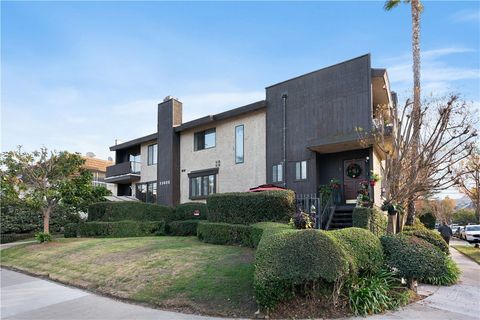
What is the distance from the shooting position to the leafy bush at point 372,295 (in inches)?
289

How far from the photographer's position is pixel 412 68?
18344 mm

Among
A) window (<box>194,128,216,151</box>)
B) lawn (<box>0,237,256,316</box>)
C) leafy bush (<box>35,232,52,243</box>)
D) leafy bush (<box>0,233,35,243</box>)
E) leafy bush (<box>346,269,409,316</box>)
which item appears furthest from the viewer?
window (<box>194,128,216,151</box>)

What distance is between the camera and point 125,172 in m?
30.3

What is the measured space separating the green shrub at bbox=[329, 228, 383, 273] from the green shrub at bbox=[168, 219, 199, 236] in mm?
10501

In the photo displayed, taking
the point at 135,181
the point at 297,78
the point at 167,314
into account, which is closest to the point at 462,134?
the point at 297,78

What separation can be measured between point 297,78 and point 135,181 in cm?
1692

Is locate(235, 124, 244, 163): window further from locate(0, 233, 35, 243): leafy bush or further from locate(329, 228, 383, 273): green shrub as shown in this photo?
locate(0, 233, 35, 243): leafy bush

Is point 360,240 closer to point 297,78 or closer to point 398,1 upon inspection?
point 297,78

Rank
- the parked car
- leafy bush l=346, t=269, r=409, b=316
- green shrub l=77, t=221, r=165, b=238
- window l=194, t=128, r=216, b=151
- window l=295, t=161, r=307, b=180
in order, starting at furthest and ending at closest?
1. the parked car
2. window l=194, t=128, r=216, b=151
3. green shrub l=77, t=221, r=165, b=238
4. window l=295, t=161, r=307, b=180
5. leafy bush l=346, t=269, r=409, b=316

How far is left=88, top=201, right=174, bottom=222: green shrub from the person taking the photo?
20097 mm

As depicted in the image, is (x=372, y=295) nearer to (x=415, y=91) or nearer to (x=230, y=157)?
(x=415, y=91)

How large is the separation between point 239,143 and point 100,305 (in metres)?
14.6

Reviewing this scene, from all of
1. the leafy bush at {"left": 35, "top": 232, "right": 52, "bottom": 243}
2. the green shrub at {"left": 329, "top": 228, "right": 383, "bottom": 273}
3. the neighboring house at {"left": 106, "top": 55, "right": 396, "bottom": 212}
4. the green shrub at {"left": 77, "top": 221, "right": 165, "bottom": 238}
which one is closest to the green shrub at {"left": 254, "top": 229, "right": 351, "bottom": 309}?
the green shrub at {"left": 329, "top": 228, "right": 383, "bottom": 273}

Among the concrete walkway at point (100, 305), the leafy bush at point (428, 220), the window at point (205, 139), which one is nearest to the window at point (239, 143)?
the window at point (205, 139)
